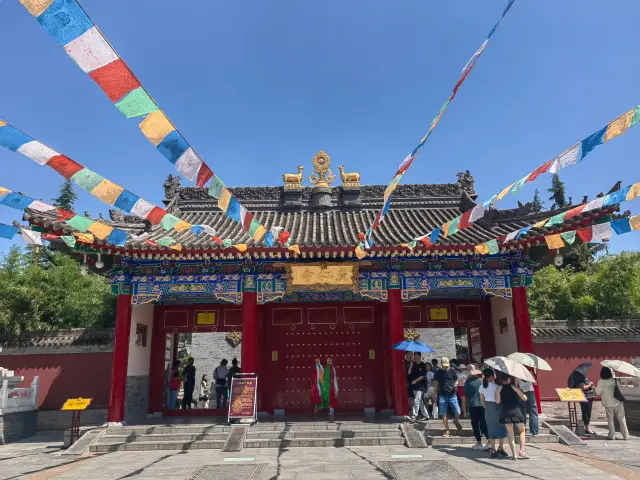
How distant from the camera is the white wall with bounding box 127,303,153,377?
1262cm

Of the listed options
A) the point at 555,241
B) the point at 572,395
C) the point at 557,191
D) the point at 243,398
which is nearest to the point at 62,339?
the point at 243,398

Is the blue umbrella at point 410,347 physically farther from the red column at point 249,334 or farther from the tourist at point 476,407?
the red column at point 249,334

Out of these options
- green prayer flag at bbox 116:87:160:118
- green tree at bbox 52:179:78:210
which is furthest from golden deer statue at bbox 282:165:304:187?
green tree at bbox 52:179:78:210

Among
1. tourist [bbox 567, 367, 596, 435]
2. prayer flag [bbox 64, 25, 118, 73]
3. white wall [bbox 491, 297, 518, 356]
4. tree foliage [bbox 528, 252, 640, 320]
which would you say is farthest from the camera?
tree foliage [bbox 528, 252, 640, 320]

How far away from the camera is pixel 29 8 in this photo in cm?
409

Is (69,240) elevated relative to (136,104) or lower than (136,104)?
lower

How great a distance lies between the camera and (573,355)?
13914 millimetres

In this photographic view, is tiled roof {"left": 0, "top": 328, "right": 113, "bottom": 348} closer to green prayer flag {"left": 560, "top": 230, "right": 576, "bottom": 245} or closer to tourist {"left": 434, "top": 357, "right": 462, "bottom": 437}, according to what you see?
tourist {"left": 434, "top": 357, "right": 462, "bottom": 437}

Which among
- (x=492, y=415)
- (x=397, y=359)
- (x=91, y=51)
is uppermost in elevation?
(x=91, y=51)

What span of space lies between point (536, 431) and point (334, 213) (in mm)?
9038

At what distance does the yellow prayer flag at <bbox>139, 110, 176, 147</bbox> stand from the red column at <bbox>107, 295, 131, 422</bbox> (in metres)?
7.83

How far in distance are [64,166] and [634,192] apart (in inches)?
363

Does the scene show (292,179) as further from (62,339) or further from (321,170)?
(62,339)

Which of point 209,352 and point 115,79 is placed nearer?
point 115,79
